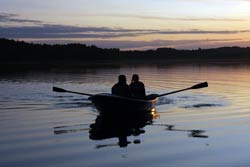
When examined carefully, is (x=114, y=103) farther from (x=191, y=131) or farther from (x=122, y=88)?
(x=191, y=131)

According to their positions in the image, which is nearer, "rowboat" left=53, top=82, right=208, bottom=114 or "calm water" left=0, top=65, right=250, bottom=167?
"calm water" left=0, top=65, right=250, bottom=167

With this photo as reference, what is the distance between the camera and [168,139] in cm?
1334

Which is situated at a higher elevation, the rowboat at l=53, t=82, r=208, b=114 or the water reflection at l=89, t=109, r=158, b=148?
the rowboat at l=53, t=82, r=208, b=114

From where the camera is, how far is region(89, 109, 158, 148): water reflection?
13.8 m

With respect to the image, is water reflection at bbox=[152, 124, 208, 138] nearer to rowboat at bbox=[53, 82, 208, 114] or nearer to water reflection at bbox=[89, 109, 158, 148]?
water reflection at bbox=[89, 109, 158, 148]

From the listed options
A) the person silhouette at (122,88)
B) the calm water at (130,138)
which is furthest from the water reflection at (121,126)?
the person silhouette at (122,88)

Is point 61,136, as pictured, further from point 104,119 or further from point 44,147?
point 104,119

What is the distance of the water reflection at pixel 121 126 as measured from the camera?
1383 cm

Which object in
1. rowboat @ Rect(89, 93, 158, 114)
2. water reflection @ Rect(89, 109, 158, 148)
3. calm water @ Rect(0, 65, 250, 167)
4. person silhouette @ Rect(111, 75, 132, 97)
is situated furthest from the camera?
person silhouette @ Rect(111, 75, 132, 97)

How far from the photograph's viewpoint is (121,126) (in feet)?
52.7

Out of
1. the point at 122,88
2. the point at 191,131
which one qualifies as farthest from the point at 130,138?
the point at 122,88

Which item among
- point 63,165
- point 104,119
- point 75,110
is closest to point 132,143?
point 63,165

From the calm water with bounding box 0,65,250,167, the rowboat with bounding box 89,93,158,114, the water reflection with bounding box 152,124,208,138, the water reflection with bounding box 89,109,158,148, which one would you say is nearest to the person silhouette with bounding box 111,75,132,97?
the rowboat with bounding box 89,93,158,114

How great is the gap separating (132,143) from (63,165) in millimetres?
2848
